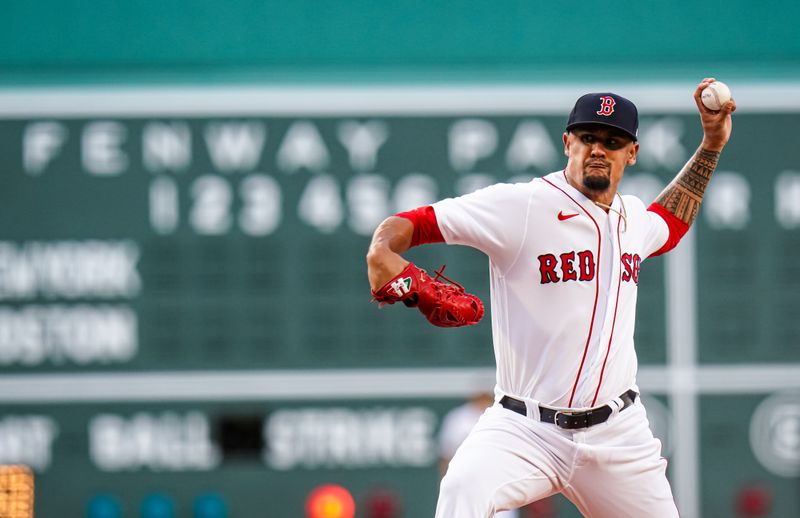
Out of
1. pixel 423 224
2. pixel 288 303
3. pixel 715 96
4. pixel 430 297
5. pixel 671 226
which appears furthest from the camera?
pixel 288 303

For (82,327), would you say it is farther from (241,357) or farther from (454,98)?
(454,98)

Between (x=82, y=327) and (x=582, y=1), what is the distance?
3.79 meters

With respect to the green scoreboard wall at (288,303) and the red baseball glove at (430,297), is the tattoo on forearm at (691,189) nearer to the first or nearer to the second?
the red baseball glove at (430,297)

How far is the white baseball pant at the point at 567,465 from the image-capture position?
381 centimetres

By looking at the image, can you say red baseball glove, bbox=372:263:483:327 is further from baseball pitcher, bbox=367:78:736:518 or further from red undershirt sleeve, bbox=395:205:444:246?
red undershirt sleeve, bbox=395:205:444:246

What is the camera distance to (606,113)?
3982 millimetres

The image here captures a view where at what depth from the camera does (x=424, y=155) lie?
8.11 meters

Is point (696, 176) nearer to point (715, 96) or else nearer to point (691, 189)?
point (691, 189)

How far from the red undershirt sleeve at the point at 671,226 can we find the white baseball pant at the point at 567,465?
25.5 inches

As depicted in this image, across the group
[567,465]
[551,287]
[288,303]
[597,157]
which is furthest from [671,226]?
[288,303]

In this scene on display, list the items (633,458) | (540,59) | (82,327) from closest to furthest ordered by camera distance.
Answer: (633,458), (82,327), (540,59)

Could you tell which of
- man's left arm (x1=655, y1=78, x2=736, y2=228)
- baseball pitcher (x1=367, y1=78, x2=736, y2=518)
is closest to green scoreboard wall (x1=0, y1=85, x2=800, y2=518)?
man's left arm (x1=655, y1=78, x2=736, y2=228)

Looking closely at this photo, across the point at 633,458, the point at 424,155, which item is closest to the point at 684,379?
the point at 424,155

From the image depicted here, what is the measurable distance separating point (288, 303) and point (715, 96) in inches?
161
